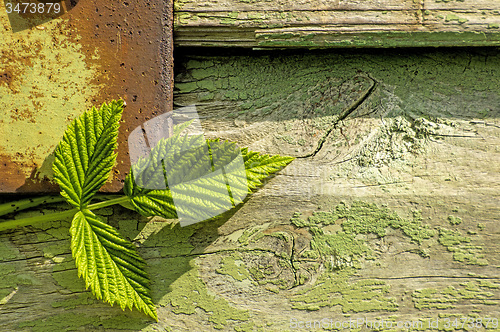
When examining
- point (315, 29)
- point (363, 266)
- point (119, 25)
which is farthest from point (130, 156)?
point (363, 266)

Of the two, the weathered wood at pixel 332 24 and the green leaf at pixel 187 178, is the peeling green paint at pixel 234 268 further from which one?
the weathered wood at pixel 332 24

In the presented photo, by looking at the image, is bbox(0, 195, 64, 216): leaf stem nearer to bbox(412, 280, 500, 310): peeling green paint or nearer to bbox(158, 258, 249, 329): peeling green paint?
bbox(158, 258, 249, 329): peeling green paint

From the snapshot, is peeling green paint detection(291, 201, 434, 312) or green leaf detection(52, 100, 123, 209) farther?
peeling green paint detection(291, 201, 434, 312)

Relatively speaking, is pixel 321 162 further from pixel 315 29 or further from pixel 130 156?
pixel 130 156

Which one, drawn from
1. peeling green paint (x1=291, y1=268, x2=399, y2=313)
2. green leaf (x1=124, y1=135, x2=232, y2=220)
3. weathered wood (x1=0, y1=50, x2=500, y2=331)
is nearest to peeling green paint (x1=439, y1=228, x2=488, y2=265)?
weathered wood (x1=0, y1=50, x2=500, y2=331)

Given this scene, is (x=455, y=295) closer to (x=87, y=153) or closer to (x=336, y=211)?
(x=336, y=211)

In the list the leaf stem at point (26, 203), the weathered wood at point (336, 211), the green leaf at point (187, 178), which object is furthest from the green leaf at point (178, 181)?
the leaf stem at point (26, 203)
